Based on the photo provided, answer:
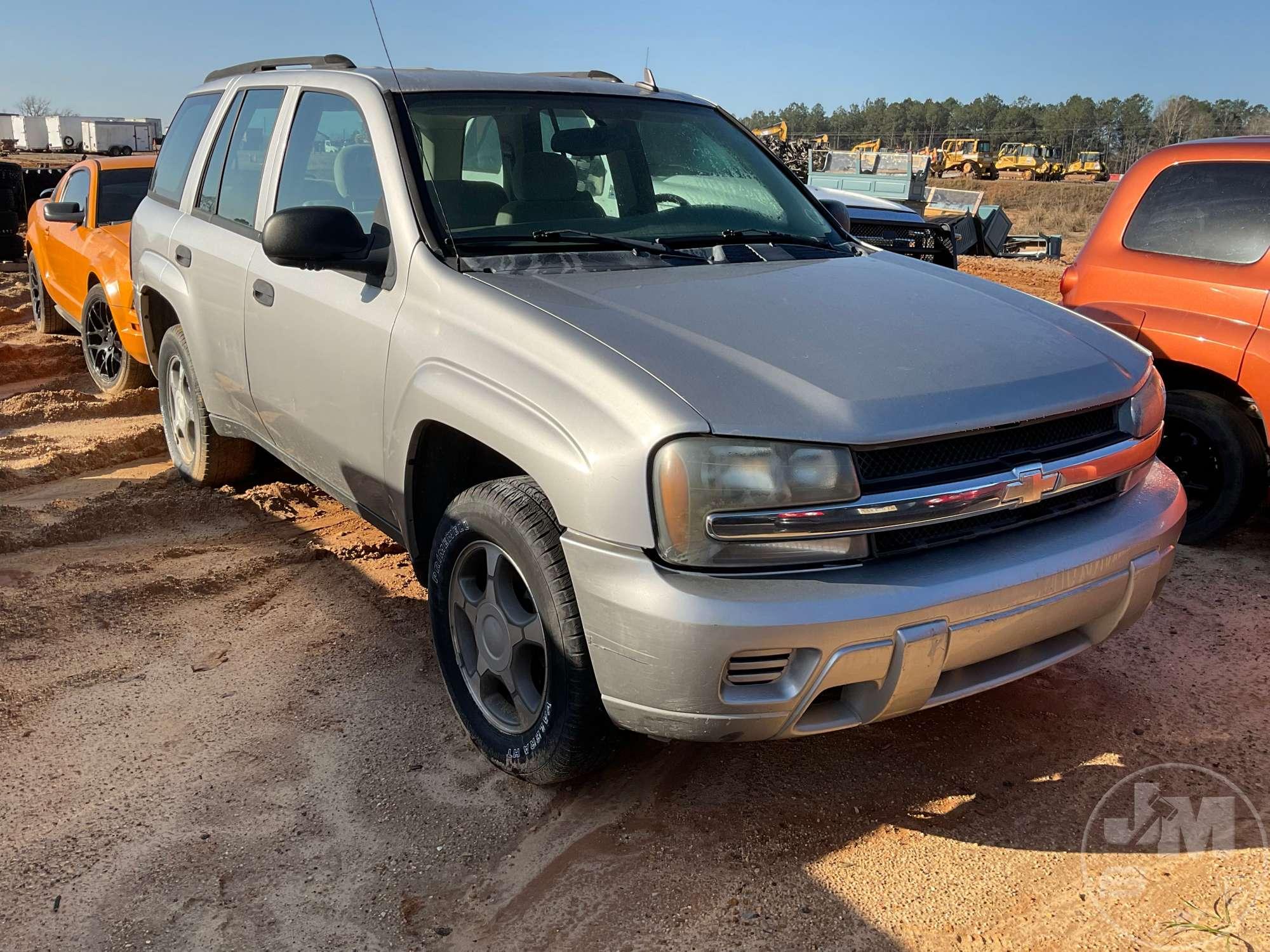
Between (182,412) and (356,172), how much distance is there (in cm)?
230

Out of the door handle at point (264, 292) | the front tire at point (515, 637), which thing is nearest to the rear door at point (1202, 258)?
the front tire at point (515, 637)

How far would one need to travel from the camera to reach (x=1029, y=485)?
8.52ft

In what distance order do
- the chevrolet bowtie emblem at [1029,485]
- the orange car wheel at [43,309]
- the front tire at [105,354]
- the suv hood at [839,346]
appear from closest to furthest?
the suv hood at [839,346] < the chevrolet bowtie emblem at [1029,485] < the front tire at [105,354] < the orange car wheel at [43,309]

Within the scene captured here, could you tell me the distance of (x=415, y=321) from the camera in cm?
308

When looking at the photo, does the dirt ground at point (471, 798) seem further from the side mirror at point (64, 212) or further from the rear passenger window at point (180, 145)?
the side mirror at point (64, 212)

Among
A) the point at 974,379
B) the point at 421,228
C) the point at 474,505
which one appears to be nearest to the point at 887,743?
the point at 974,379

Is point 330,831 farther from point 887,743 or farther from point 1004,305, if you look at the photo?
point 1004,305

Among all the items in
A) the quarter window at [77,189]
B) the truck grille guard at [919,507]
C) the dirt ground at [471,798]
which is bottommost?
the dirt ground at [471,798]

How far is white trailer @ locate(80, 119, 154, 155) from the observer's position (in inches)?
2426

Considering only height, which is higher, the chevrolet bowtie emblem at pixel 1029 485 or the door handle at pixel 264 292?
the door handle at pixel 264 292

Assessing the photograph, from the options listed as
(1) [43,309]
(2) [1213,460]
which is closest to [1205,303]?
(2) [1213,460]

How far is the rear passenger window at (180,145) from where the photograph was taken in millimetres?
4949

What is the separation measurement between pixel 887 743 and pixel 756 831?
615 millimetres

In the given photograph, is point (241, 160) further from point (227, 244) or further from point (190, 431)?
point (190, 431)
